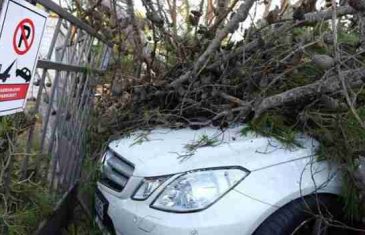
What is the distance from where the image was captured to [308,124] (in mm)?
2848

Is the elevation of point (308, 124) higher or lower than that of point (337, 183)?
higher

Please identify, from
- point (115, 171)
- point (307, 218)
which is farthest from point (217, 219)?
point (115, 171)

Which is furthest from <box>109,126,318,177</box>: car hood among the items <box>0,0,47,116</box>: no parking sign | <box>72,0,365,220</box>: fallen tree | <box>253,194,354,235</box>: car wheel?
<box>0,0,47,116</box>: no parking sign

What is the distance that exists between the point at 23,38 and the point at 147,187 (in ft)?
3.48

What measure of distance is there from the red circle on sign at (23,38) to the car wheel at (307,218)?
55.8 inches

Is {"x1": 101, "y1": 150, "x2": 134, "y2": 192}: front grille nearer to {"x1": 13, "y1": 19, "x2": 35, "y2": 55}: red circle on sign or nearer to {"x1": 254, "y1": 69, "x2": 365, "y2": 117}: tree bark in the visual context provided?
{"x1": 254, "y1": 69, "x2": 365, "y2": 117}: tree bark

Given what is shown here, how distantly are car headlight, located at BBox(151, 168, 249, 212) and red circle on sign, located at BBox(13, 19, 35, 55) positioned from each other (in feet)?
3.36

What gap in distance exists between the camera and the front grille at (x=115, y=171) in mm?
2893

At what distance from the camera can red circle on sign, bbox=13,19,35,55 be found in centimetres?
203

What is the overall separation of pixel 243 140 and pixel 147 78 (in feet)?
5.46

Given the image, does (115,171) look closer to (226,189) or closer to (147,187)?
(147,187)

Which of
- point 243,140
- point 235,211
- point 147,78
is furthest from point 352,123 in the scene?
point 147,78

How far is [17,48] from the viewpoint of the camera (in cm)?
205

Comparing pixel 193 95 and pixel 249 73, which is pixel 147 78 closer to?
pixel 193 95
